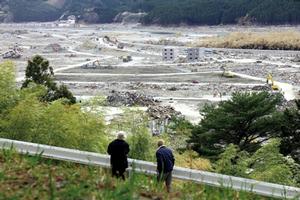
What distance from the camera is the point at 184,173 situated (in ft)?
27.6

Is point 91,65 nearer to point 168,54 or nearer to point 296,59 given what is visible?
point 168,54

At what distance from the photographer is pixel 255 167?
1667 cm

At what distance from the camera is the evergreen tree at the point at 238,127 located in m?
23.4

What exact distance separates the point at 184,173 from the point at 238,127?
16.1 meters

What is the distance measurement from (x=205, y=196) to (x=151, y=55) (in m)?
84.8

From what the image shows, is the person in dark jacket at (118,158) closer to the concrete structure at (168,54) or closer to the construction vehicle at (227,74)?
the construction vehicle at (227,74)

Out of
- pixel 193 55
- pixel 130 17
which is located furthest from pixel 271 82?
pixel 130 17

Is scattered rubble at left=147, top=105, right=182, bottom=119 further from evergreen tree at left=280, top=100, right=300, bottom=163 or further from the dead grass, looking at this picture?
the dead grass

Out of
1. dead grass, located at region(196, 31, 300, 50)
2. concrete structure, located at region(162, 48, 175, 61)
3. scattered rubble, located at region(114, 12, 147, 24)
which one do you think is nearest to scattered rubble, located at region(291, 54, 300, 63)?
dead grass, located at region(196, 31, 300, 50)

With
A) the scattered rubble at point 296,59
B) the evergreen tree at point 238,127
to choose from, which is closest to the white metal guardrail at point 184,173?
the evergreen tree at point 238,127

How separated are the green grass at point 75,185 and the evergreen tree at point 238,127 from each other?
15.2 meters

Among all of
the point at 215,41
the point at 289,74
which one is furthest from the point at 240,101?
the point at 215,41

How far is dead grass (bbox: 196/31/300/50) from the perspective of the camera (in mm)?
99706

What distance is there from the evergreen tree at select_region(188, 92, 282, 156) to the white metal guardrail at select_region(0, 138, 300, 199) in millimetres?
14407
